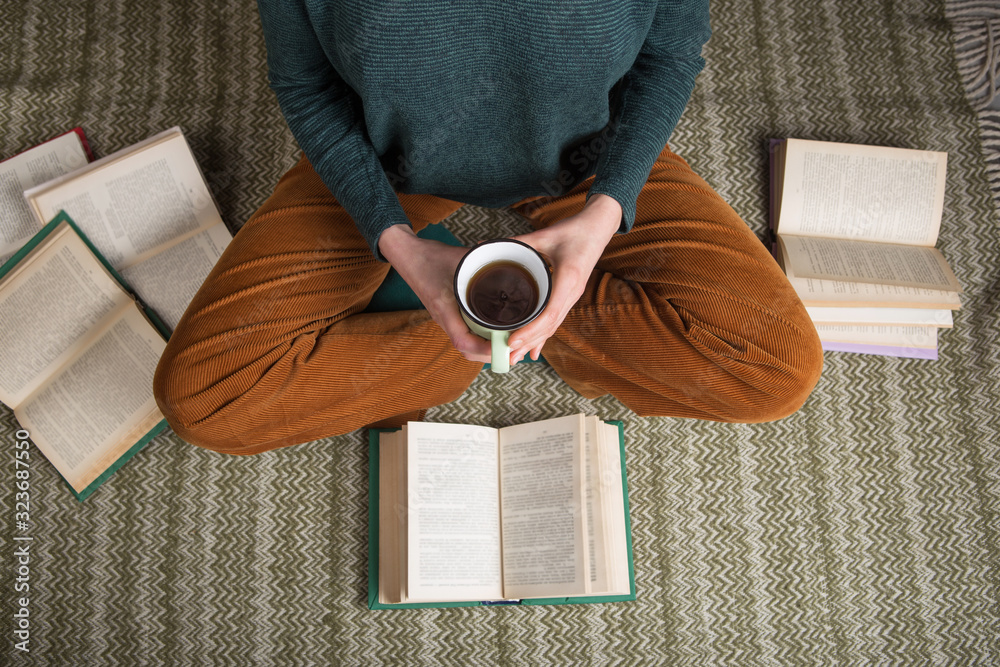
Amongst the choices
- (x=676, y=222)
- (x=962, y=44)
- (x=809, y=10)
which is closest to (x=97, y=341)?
(x=676, y=222)

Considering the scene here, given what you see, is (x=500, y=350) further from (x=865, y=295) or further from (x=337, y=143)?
(x=865, y=295)

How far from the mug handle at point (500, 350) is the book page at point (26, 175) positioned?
3.52ft

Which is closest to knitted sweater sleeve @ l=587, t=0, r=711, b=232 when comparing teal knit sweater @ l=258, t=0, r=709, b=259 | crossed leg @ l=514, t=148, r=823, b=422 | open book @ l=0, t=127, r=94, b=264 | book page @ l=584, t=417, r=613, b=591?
teal knit sweater @ l=258, t=0, r=709, b=259

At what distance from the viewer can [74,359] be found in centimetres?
122

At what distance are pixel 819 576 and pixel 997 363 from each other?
Answer: 58 centimetres

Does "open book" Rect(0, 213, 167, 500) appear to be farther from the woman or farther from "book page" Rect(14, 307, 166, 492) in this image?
the woman

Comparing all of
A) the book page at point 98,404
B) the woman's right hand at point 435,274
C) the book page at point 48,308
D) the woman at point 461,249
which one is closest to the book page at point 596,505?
the woman at point 461,249

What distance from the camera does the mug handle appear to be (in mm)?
690

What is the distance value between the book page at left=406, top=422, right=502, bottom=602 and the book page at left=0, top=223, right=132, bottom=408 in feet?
2.13

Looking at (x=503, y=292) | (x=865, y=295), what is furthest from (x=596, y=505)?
(x=865, y=295)

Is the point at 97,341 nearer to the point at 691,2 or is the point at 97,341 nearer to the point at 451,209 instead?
the point at 451,209

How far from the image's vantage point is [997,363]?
133cm

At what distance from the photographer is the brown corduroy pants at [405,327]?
0.94 meters

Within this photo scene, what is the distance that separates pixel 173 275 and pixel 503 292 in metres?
0.84
